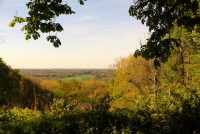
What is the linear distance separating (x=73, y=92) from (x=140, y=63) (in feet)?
171

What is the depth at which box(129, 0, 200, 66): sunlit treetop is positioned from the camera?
9680 mm

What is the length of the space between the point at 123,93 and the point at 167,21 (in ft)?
150

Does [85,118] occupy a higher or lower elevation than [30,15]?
lower

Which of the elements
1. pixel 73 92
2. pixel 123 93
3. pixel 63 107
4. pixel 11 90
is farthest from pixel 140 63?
pixel 73 92

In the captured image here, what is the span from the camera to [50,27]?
955cm

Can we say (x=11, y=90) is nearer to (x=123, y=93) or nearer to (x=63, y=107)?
(x=123, y=93)

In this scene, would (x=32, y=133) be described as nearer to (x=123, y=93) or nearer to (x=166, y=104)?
(x=166, y=104)

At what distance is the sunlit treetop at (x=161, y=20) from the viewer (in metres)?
9.68

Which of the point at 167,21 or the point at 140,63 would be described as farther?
the point at 140,63

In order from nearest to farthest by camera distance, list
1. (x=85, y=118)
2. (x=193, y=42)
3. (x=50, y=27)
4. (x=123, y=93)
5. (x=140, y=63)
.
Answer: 1. (x=50, y=27)
2. (x=85, y=118)
3. (x=193, y=42)
4. (x=140, y=63)
5. (x=123, y=93)

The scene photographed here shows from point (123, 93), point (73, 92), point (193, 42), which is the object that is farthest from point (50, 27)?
point (73, 92)

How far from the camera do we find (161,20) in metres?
10.5

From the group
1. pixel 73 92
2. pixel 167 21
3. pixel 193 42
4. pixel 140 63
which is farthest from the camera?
pixel 73 92

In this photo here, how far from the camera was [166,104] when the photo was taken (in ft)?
39.9
